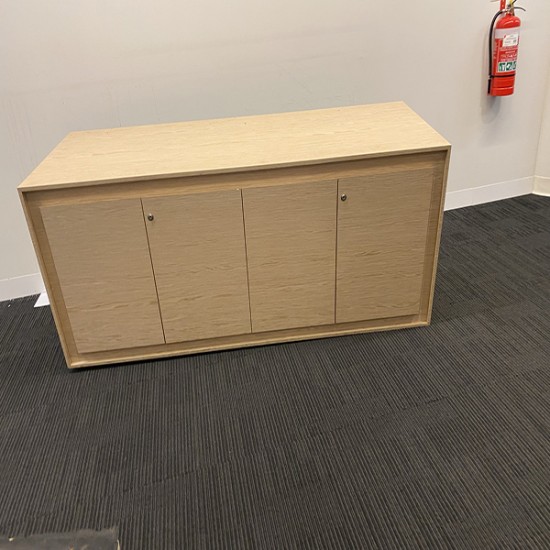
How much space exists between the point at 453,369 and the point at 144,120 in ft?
5.51

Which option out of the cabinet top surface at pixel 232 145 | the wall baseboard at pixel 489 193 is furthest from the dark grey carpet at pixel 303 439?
the wall baseboard at pixel 489 193

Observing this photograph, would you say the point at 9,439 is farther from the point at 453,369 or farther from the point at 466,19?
the point at 466,19

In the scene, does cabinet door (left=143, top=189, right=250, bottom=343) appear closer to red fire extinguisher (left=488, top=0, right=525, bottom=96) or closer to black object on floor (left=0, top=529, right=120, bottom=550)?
black object on floor (left=0, top=529, right=120, bottom=550)

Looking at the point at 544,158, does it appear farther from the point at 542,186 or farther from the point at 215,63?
the point at 215,63

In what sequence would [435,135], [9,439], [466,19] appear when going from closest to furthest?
[9,439]
[435,135]
[466,19]

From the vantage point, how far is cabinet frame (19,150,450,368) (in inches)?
66.2

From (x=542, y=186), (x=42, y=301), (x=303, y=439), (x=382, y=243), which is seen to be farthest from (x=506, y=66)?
(x=42, y=301)

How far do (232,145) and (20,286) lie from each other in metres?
1.34

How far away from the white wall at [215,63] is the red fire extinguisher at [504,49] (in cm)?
5

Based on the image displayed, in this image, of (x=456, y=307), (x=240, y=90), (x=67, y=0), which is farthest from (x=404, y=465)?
(x=67, y=0)

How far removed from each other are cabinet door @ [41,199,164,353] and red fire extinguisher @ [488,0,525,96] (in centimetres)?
201

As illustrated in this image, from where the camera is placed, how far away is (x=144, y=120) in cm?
228

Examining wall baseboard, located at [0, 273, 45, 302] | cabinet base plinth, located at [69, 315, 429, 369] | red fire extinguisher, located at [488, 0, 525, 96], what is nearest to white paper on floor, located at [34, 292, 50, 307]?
wall baseboard, located at [0, 273, 45, 302]

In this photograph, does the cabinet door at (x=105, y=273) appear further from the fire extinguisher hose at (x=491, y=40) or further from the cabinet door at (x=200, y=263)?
the fire extinguisher hose at (x=491, y=40)
